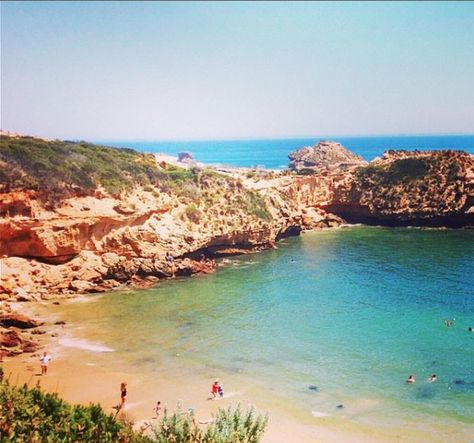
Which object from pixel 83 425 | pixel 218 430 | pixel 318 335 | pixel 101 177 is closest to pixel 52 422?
pixel 83 425

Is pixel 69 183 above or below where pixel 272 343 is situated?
above

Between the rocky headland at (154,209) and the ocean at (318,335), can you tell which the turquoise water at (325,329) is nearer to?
the ocean at (318,335)

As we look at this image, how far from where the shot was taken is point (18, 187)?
132 feet

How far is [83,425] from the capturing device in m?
16.0

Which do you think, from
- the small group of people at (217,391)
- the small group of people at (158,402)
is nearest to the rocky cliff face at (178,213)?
the small group of people at (158,402)

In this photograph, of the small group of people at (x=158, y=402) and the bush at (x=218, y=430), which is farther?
the small group of people at (x=158, y=402)

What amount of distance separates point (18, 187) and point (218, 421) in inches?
1210

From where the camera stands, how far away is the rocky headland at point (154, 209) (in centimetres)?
4031

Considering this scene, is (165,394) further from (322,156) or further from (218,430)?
(322,156)

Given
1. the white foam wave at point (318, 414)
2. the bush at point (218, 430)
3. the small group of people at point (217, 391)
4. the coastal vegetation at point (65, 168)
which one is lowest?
the white foam wave at point (318, 414)

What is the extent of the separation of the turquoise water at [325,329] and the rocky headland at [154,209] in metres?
3.66

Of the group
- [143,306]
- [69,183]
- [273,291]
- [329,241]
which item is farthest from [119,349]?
[329,241]

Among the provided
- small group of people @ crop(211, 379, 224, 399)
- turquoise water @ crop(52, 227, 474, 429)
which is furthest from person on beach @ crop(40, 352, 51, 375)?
small group of people @ crop(211, 379, 224, 399)

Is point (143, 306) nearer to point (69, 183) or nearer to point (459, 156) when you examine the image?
point (69, 183)
